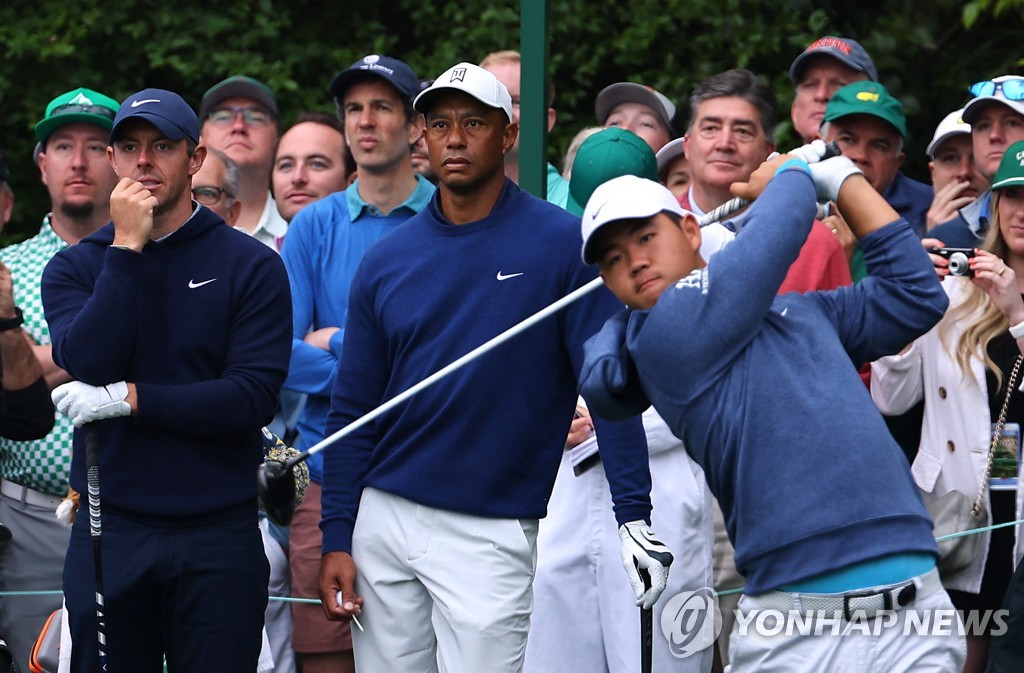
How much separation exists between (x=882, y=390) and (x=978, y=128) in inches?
49.4

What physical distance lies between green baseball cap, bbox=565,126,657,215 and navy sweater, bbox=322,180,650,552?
100cm

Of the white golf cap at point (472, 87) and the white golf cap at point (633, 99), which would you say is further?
the white golf cap at point (633, 99)

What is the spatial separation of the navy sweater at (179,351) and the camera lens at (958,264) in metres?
2.15

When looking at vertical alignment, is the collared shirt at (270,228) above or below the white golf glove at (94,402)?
above

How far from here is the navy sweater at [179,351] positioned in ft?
16.0

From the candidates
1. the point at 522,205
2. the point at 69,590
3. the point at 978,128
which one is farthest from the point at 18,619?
the point at 978,128

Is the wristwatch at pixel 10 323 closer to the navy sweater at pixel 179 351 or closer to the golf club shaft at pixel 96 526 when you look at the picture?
the navy sweater at pixel 179 351

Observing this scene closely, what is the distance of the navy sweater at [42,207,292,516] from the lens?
4891mm

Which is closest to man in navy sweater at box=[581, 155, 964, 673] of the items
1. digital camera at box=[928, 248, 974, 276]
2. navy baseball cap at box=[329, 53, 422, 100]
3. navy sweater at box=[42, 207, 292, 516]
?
navy sweater at box=[42, 207, 292, 516]

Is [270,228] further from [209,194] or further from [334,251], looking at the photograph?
[334,251]

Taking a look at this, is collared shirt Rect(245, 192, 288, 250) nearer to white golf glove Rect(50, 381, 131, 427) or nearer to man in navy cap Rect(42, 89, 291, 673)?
man in navy cap Rect(42, 89, 291, 673)

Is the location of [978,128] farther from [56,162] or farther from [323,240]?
[56,162]

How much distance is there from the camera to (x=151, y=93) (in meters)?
5.32

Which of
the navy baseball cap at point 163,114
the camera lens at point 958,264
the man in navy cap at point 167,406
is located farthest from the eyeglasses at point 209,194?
the camera lens at point 958,264
